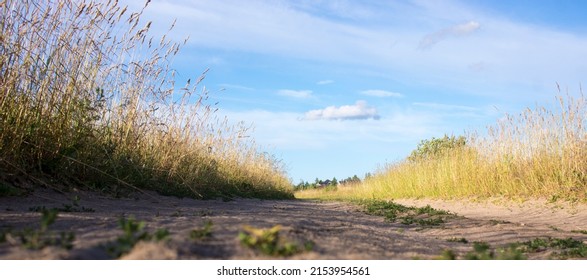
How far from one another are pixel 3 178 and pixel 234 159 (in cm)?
915

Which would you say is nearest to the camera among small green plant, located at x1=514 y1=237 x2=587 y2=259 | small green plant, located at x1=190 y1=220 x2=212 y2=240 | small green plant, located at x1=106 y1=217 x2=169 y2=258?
small green plant, located at x1=106 y1=217 x2=169 y2=258

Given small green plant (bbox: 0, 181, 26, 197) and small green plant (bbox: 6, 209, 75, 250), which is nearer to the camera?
small green plant (bbox: 6, 209, 75, 250)

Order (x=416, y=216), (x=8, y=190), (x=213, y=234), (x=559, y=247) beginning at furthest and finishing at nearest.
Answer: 1. (x=416, y=216)
2. (x=8, y=190)
3. (x=559, y=247)
4. (x=213, y=234)

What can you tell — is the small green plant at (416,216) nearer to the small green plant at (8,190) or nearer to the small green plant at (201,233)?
the small green plant at (201,233)

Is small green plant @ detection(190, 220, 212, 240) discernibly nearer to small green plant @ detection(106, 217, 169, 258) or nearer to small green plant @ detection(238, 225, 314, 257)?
small green plant @ detection(106, 217, 169, 258)

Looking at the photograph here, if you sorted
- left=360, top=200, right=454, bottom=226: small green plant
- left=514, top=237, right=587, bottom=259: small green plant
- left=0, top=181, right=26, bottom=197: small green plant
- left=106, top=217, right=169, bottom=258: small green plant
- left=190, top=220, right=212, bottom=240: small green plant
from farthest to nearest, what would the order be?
left=360, top=200, right=454, bottom=226: small green plant < left=0, top=181, right=26, bottom=197: small green plant < left=514, top=237, right=587, bottom=259: small green plant < left=190, top=220, right=212, bottom=240: small green plant < left=106, top=217, right=169, bottom=258: small green plant

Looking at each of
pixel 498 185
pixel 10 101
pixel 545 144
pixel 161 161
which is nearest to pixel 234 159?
pixel 161 161

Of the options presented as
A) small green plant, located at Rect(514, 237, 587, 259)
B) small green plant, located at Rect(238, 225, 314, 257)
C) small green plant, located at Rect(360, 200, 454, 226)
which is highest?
small green plant, located at Rect(238, 225, 314, 257)

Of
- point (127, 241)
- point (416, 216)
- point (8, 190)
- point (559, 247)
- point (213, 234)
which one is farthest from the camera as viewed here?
point (416, 216)

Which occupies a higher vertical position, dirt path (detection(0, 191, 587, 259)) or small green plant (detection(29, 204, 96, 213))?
small green plant (detection(29, 204, 96, 213))

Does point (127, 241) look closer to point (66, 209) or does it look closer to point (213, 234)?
point (213, 234)

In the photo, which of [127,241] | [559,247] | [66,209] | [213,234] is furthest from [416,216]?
[127,241]

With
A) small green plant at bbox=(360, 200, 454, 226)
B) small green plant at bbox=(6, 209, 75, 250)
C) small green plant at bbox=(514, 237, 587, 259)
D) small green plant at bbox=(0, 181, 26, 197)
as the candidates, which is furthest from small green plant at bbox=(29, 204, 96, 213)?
small green plant at bbox=(360, 200, 454, 226)

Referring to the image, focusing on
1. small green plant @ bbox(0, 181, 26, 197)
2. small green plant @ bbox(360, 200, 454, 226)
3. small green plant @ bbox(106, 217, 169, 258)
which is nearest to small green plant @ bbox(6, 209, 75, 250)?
small green plant @ bbox(106, 217, 169, 258)
